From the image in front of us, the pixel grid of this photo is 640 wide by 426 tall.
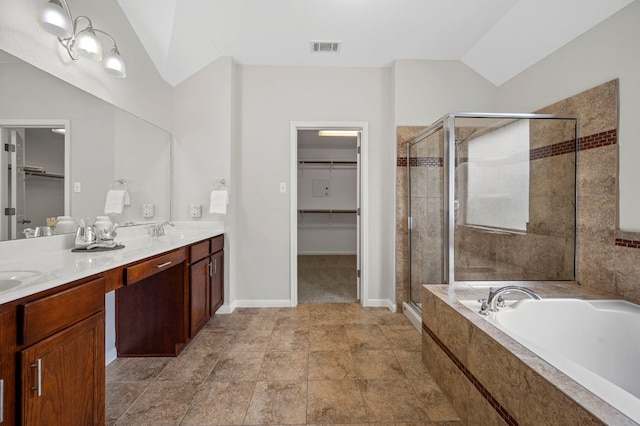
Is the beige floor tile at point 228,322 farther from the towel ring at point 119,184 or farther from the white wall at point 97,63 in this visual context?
the white wall at point 97,63

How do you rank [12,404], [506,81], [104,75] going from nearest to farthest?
1. [12,404]
2. [104,75]
3. [506,81]

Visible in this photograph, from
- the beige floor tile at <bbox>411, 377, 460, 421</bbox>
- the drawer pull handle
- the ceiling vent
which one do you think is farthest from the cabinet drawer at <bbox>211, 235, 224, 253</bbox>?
the ceiling vent

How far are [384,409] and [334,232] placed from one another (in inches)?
175

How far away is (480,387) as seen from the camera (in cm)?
121

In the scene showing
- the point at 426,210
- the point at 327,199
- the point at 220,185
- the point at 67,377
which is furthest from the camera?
the point at 327,199

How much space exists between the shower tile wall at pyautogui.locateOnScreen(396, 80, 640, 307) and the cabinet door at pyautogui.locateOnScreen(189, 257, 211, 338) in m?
2.20

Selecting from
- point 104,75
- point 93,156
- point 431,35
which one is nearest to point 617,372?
point 431,35

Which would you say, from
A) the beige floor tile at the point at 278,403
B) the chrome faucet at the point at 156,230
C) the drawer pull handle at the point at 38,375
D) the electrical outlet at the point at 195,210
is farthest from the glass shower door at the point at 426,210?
the chrome faucet at the point at 156,230

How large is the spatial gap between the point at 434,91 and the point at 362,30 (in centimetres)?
98

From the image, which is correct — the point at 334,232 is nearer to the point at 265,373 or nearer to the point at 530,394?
the point at 265,373

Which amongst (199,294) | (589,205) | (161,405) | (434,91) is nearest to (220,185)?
(199,294)

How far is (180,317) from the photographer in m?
1.92

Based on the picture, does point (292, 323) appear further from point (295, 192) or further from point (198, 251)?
point (295, 192)

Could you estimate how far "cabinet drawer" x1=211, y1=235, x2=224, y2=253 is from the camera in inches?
94.3
